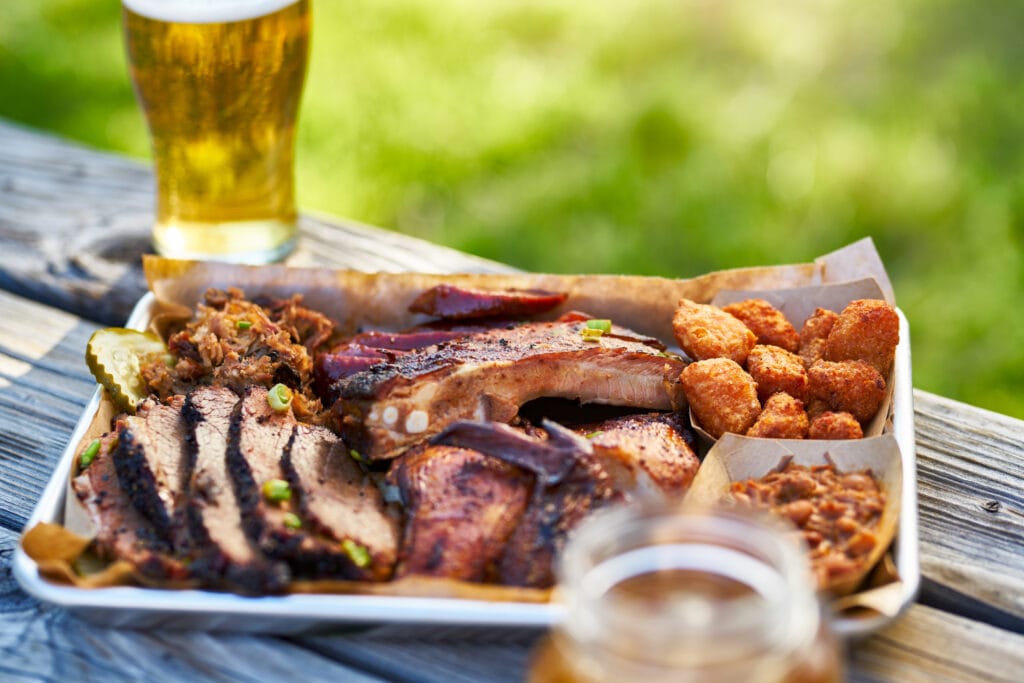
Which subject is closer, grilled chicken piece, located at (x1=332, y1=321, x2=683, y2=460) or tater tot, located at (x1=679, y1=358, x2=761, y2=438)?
grilled chicken piece, located at (x1=332, y1=321, x2=683, y2=460)

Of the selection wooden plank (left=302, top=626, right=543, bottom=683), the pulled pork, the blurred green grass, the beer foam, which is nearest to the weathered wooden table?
wooden plank (left=302, top=626, right=543, bottom=683)

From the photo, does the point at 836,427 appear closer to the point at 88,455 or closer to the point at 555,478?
the point at 555,478

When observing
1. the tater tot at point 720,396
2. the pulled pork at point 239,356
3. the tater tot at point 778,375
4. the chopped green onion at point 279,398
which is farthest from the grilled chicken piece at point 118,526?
the tater tot at point 778,375

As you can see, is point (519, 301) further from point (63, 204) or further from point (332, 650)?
point (63, 204)

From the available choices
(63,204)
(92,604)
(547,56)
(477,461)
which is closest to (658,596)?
(477,461)

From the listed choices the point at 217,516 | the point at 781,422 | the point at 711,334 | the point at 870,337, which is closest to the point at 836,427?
the point at 781,422

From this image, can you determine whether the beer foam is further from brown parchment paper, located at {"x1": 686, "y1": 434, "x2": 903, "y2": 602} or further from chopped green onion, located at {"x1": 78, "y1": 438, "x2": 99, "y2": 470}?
brown parchment paper, located at {"x1": 686, "y1": 434, "x2": 903, "y2": 602}

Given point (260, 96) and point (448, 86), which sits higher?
point (260, 96)
